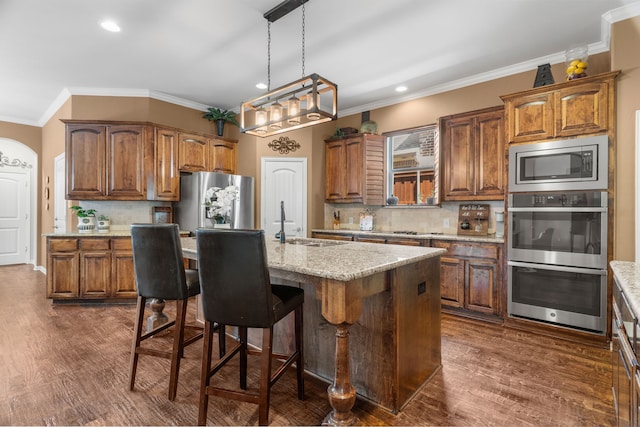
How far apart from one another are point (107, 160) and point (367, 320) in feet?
13.8

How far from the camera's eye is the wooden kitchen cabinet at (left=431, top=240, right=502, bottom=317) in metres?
3.48

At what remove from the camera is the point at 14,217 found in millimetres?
6773

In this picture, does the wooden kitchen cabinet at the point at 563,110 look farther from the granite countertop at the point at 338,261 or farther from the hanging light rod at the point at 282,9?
the hanging light rod at the point at 282,9

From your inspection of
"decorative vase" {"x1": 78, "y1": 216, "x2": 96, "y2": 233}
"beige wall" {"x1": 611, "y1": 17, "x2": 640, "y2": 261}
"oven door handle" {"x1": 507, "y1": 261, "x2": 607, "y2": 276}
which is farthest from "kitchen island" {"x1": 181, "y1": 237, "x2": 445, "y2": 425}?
"decorative vase" {"x1": 78, "y1": 216, "x2": 96, "y2": 233}

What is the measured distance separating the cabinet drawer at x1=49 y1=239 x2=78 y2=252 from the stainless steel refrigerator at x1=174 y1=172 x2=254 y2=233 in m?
1.29

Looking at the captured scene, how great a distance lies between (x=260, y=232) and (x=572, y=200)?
9.60 ft

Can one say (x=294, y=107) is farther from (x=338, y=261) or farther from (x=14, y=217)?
(x=14, y=217)

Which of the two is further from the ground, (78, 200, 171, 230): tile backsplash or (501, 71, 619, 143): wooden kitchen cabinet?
(501, 71, 619, 143): wooden kitchen cabinet

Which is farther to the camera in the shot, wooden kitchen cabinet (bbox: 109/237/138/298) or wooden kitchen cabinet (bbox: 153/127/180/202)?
wooden kitchen cabinet (bbox: 153/127/180/202)

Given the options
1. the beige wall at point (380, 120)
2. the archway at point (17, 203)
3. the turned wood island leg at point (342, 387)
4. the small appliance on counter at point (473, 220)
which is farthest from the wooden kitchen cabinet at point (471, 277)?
the archway at point (17, 203)

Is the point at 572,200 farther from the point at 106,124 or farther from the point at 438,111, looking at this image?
the point at 106,124

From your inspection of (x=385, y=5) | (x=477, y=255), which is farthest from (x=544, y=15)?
(x=477, y=255)

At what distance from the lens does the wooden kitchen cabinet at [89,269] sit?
4.11 meters

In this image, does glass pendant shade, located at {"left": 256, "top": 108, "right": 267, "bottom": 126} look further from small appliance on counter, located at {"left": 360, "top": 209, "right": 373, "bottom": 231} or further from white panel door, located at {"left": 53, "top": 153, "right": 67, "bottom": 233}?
white panel door, located at {"left": 53, "top": 153, "right": 67, "bottom": 233}
